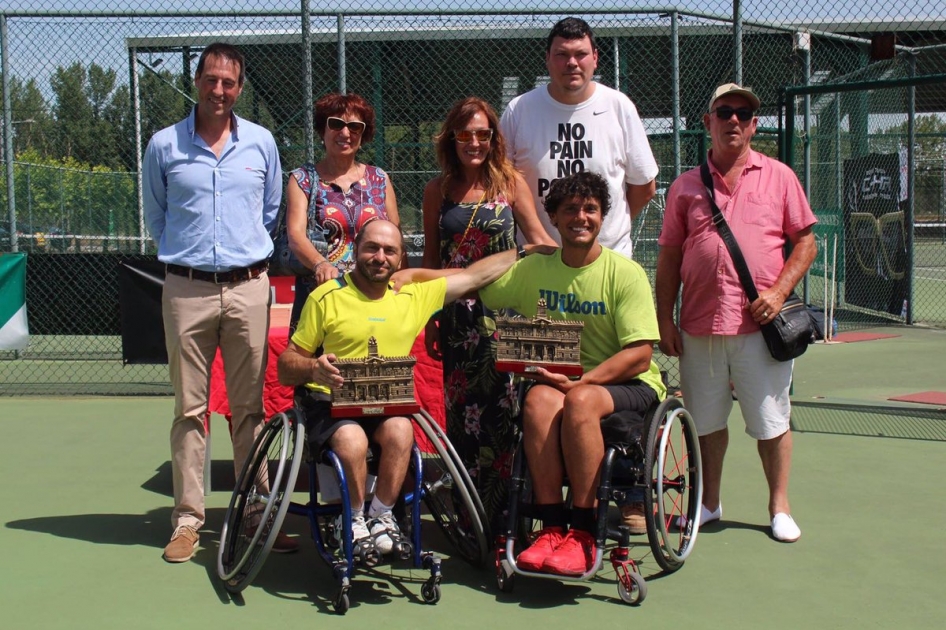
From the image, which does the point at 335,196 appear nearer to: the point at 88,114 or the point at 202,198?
the point at 202,198

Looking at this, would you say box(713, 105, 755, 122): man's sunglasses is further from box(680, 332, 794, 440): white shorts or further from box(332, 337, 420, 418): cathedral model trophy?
box(332, 337, 420, 418): cathedral model trophy

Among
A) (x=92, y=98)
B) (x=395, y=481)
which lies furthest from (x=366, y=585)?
(x=92, y=98)

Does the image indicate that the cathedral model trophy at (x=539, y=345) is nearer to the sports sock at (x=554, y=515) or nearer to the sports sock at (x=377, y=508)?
the sports sock at (x=554, y=515)

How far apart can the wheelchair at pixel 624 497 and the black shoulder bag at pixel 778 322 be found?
0.58 m

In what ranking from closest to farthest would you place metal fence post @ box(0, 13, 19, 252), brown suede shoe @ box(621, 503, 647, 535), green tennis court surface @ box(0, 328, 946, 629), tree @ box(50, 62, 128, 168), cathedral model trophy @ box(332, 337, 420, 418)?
1. green tennis court surface @ box(0, 328, 946, 629)
2. cathedral model trophy @ box(332, 337, 420, 418)
3. brown suede shoe @ box(621, 503, 647, 535)
4. metal fence post @ box(0, 13, 19, 252)
5. tree @ box(50, 62, 128, 168)

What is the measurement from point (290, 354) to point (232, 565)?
2.65 ft

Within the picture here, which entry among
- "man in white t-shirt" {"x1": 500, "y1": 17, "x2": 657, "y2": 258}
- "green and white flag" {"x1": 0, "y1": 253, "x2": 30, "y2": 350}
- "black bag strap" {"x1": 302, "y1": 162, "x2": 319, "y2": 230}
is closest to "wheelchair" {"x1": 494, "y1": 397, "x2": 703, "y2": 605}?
"man in white t-shirt" {"x1": 500, "y1": 17, "x2": 657, "y2": 258}

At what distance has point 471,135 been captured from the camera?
415 centimetres

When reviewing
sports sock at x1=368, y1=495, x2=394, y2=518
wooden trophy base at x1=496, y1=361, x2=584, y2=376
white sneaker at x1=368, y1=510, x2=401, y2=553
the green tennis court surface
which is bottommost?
the green tennis court surface

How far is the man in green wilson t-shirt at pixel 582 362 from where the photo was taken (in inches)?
148

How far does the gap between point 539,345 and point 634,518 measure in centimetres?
115

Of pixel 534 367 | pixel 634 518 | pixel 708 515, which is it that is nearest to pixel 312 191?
pixel 534 367

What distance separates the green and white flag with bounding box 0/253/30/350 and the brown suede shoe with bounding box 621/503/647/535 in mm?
5028

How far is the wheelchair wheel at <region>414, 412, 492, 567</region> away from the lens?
12.6 feet
